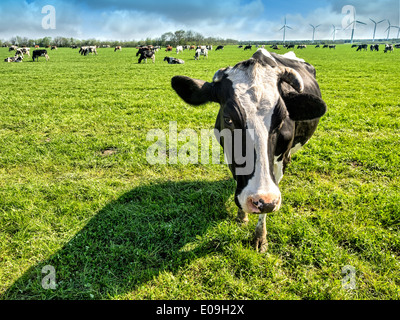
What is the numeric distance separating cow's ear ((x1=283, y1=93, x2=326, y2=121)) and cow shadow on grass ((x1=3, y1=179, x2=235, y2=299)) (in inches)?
73.9

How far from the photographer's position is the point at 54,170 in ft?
17.3

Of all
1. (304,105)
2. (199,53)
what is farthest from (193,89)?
(199,53)

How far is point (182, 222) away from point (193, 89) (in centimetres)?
186

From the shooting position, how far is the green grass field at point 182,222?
2.87m

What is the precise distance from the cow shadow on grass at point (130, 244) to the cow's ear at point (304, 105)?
1.88 m

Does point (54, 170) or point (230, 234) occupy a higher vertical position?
point (54, 170)

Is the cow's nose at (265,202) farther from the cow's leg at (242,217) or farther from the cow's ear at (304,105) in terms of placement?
the cow's leg at (242,217)

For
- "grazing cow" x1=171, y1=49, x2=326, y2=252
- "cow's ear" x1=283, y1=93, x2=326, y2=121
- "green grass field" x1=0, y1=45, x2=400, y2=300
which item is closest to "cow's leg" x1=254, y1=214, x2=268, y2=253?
"green grass field" x1=0, y1=45, x2=400, y2=300

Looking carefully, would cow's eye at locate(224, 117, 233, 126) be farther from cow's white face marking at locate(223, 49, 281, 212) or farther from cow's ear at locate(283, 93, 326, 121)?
cow's ear at locate(283, 93, 326, 121)

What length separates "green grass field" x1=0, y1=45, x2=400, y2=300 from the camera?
287 cm

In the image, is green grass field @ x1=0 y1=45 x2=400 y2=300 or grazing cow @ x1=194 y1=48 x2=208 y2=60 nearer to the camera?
green grass field @ x1=0 y1=45 x2=400 y2=300

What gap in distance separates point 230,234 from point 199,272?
0.70 meters
